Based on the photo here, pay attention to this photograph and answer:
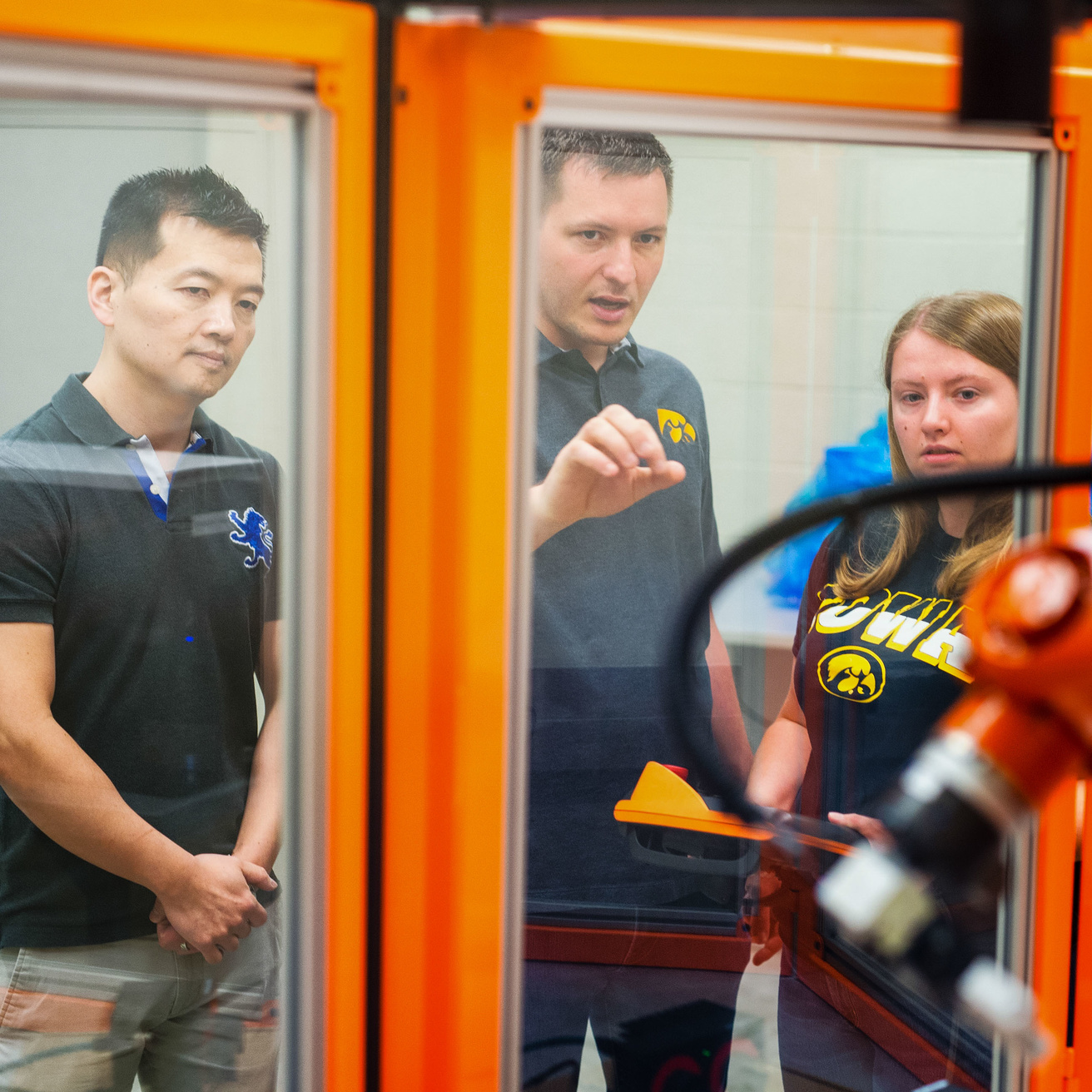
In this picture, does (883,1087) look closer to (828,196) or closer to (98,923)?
(98,923)

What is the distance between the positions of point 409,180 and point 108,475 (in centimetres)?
44

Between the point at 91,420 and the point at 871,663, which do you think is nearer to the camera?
the point at 91,420

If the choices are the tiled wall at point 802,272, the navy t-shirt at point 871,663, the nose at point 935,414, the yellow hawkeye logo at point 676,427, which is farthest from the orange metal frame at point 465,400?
the navy t-shirt at point 871,663

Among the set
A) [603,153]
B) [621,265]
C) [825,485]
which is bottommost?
[825,485]

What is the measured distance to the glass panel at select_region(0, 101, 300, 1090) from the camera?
105 cm

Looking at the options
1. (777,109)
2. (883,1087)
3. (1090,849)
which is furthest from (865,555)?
(883,1087)

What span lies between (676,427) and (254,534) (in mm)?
477

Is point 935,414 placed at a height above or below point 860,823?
above

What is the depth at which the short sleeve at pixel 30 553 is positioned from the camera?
1.07 meters

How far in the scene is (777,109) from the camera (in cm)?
102

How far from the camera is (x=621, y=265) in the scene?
3.65 ft

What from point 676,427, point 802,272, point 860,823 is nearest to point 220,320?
point 676,427

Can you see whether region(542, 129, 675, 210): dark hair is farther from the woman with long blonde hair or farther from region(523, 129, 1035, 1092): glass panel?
the woman with long blonde hair

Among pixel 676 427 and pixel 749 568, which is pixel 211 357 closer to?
pixel 676 427
